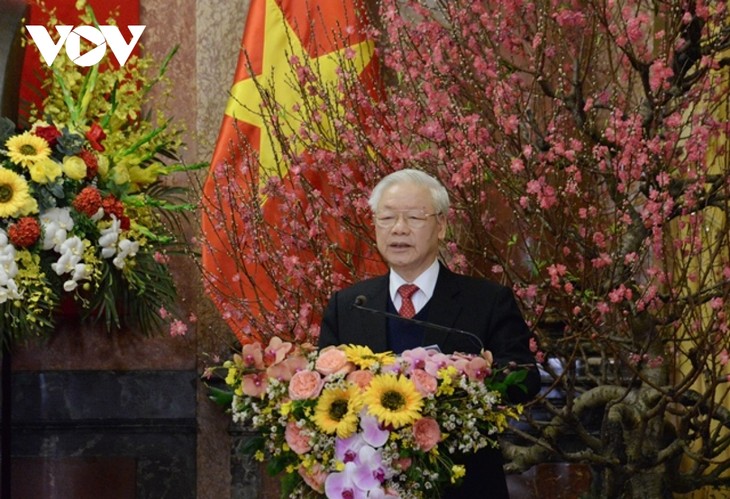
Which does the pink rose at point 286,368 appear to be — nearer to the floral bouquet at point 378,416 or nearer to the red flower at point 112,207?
the floral bouquet at point 378,416

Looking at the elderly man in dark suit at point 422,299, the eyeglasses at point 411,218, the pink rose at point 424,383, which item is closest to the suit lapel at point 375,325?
the elderly man in dark suit at point 422,299

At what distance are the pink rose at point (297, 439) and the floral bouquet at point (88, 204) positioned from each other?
7.34ft

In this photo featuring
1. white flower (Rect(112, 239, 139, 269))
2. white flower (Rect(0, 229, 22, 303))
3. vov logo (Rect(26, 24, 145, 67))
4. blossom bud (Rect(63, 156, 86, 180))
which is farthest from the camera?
vov logo (Rect(26, 24, 145, 67))

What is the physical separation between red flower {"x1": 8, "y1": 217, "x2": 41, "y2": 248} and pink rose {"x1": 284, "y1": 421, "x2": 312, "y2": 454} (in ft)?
7.57

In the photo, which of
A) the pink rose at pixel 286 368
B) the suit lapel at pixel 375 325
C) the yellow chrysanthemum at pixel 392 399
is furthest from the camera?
the suit lapel at pixel 375 325

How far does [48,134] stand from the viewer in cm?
460

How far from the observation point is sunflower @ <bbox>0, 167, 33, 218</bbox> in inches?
175

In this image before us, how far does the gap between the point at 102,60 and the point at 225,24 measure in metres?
0.52

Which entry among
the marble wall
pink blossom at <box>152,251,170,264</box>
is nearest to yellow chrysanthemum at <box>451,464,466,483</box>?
pink blossom at <box>152,251,170,264</box>

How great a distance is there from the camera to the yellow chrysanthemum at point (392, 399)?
2307 millimetres

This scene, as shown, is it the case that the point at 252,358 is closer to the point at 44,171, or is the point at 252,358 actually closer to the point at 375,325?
the point at 375,325

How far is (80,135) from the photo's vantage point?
4695 mm

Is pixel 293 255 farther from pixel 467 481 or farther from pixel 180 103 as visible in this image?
pixel 467 481

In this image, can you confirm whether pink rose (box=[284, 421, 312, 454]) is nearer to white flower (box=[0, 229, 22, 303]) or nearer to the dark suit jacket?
the dark suit jacket
